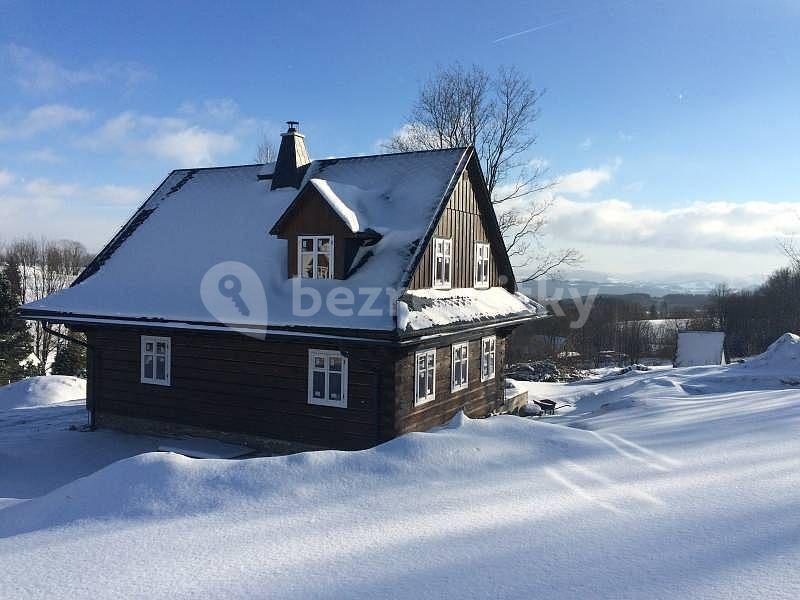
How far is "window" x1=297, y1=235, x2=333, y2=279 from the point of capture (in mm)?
13094

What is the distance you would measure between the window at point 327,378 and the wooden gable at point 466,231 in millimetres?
2432

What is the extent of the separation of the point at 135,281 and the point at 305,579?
1283cm

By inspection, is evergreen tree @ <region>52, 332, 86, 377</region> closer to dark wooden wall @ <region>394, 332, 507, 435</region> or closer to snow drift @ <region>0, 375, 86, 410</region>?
snow drift @ <region>0, 375, 86, 410</region>

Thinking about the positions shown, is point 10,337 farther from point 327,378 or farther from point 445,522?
point 445,522

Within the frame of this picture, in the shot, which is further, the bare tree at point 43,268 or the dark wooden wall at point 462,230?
the bare tree at point 43,268

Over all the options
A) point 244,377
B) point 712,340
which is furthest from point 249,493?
point 712,340

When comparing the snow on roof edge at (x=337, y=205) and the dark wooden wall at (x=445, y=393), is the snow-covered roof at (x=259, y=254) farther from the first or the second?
the dark wooden wall at (x=445, y=393)

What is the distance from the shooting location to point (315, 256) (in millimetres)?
13234

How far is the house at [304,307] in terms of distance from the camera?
1191 cm

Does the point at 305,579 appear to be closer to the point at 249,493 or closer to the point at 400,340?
the point at 249,493

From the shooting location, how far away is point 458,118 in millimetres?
27312

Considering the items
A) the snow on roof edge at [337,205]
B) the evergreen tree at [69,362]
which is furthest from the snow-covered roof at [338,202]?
the evergreen tree at [69,362]

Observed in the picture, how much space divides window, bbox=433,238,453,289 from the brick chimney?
16.8ft

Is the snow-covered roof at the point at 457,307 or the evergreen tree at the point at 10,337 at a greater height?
the snow-covered roof at the point at 457,307
